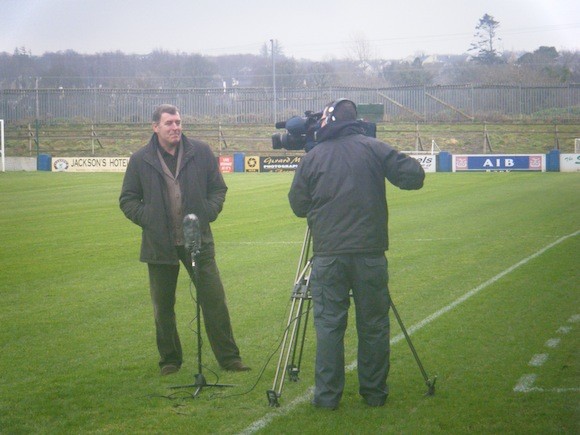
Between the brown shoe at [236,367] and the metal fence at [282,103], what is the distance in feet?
164

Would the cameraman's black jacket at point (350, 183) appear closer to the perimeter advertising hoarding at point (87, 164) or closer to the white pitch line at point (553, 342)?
the white pitch line at point (553, 342)

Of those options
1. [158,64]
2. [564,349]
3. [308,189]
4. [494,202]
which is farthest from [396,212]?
[158,64]

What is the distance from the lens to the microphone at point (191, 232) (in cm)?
786

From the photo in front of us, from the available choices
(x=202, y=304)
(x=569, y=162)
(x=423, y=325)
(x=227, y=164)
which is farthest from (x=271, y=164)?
(x=202, y=304)

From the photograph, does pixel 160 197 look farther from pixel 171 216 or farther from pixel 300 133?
pixel 300 133

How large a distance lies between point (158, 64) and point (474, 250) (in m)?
46.8

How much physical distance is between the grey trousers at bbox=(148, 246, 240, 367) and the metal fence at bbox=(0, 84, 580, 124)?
5003cm

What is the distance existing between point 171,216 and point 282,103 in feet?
175

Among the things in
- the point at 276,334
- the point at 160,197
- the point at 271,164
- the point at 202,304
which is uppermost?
the point at 160,197

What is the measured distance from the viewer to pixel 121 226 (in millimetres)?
22000

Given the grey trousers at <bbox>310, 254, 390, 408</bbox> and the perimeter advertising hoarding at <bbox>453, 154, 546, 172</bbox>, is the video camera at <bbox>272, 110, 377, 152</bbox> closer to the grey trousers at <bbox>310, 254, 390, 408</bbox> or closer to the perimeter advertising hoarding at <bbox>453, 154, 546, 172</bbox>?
the grey trousers at <bbox>310, 254, 390, 408</bbox>

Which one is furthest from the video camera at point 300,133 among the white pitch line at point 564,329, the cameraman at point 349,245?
the white pitch line at point 564,329

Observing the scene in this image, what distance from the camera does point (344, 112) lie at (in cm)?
730

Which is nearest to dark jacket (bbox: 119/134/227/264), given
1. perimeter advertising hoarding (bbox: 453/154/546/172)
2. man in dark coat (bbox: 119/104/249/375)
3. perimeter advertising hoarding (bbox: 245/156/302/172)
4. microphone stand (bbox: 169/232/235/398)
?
man in dark coat (bbox: 119/104/249/375)
